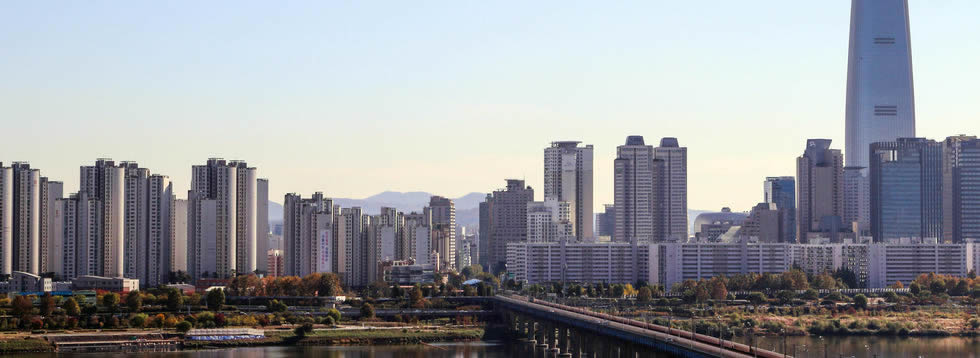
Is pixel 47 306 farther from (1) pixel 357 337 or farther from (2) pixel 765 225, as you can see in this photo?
(2) pixel 765 225

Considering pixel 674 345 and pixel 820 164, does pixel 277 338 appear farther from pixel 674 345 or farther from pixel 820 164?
pixel 820 164

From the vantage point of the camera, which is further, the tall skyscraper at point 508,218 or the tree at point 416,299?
the tall skyscraper at point 508,218

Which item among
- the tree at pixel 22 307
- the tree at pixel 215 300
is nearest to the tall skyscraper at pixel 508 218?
the tree at pixel 215 300

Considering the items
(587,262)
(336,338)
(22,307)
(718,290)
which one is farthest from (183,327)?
(587,262)

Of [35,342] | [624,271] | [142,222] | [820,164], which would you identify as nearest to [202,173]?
[142,222]

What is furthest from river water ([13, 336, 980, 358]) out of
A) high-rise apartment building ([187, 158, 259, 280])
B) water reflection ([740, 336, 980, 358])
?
high-rise apartment building ([187, 158, 259, 280])

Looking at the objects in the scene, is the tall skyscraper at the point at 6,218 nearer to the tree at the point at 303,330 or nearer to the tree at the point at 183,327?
the tree at the point at 183,327
